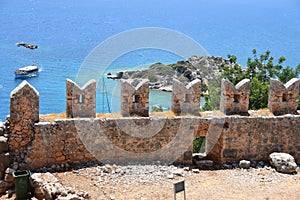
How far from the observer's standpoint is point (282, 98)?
48.0ft

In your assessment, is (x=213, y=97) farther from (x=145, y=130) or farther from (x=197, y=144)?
(x=145, y=130)

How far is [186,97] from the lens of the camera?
13.8 meters

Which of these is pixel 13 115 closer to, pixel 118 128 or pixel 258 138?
pixel 118 128

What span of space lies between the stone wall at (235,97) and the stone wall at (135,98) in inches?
98.3

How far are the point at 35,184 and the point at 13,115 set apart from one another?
200cm

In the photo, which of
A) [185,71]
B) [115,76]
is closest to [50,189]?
[115,76]

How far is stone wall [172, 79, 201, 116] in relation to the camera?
13586 millimetres

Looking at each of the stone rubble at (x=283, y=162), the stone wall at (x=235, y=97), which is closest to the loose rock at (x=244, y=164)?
the stone rubble at (x=283, y=162)

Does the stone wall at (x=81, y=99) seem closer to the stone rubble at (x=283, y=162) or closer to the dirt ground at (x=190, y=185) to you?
the dirt ground at (x=190, y=185)

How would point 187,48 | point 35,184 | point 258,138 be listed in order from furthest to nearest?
point 187,48, point 258,138, point 35,184

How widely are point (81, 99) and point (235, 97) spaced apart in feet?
15.9

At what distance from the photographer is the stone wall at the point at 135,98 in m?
13.2

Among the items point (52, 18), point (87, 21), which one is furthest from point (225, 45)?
point (52, 18)

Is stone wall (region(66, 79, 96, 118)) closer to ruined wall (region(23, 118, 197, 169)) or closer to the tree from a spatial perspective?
ruined wall (region(23, 118, 197, 169))
